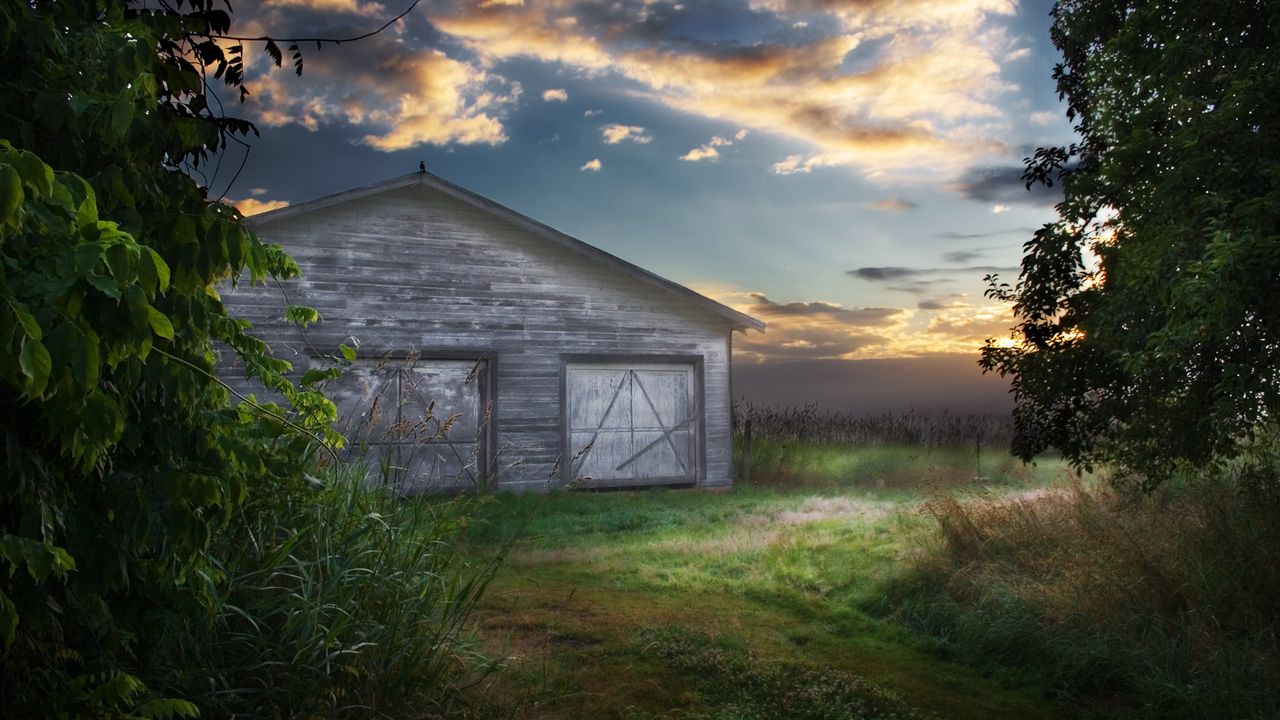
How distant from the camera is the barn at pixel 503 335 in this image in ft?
46.7

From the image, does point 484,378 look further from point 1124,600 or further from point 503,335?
point 1124,600

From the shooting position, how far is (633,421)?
1638cm

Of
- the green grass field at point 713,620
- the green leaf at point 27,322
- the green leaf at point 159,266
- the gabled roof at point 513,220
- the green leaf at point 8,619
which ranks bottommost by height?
the green grass field at point 713,620

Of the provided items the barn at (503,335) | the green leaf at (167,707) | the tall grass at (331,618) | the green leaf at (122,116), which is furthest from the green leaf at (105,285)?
the barn at (503,335)

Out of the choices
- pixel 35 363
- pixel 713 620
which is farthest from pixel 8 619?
pixel 713 620

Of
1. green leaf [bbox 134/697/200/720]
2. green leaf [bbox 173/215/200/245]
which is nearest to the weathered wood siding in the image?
green leaf [bbox 173/215/200/245]

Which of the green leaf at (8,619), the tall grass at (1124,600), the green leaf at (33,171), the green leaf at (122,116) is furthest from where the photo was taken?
the tall grass at (1124,600)

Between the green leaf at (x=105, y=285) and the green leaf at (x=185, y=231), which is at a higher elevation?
the green leaf at (x=185, y=231)

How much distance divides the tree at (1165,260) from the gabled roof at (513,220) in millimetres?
6981

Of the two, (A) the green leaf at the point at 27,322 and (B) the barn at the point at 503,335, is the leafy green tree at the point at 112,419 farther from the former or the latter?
(B) the barn at the point at 503,335

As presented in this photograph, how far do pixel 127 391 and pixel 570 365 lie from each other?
12625 millimetres

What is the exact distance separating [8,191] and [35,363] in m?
0.41

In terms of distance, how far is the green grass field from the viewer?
5.44 metres

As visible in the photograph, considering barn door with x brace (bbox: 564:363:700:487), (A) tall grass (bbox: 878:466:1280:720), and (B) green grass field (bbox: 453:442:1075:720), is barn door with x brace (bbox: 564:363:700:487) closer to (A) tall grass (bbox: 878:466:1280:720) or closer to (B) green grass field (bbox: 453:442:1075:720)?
(B) green grass field (bbox: 453:442:1075:720)
